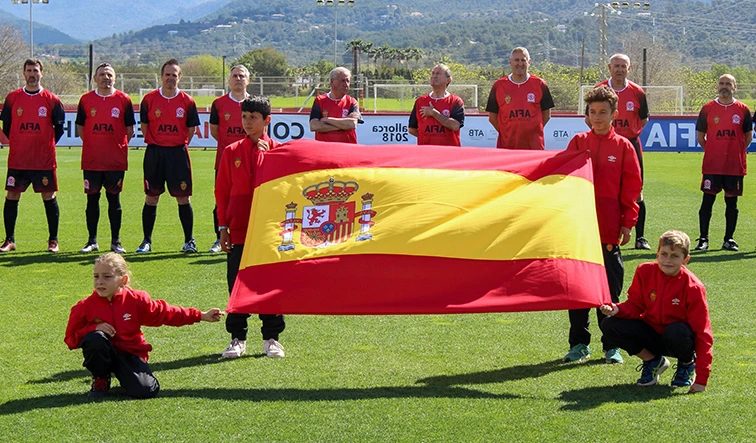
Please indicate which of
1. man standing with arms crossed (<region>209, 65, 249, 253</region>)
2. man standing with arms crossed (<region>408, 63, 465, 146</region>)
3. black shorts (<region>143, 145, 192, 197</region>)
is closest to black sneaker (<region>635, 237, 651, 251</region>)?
man standing with arms crossed (<region>408, 63, 465, 146</region>)

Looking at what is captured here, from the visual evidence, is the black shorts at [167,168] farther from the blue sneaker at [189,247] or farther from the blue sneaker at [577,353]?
the blue sneaker at [577,353]

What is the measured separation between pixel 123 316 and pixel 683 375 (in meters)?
3.15

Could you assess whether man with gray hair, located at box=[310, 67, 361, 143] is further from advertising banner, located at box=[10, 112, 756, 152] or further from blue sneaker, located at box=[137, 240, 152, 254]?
advertising banner, located at box=[10, 112, 756, 152]

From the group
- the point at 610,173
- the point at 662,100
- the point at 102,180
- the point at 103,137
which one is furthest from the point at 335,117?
the point at 662,100

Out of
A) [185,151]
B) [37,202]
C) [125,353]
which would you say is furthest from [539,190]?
[37,202]

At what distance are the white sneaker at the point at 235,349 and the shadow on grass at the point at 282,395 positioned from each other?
79 centimetres

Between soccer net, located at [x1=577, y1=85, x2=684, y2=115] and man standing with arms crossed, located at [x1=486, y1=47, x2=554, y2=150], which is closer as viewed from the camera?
man standing with arms crossed, located at [x1=486, y1=47, x2=554, y2=150]

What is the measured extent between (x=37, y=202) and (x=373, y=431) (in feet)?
40.3

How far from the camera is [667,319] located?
573 cm

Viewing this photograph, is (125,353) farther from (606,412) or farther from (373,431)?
(606,412)

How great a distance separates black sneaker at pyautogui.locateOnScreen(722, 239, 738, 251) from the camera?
11364 millimetres

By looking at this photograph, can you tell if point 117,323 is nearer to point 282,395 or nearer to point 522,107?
point 282,395

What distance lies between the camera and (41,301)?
841 cm

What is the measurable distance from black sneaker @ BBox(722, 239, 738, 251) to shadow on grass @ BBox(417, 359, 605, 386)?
5522 mm
